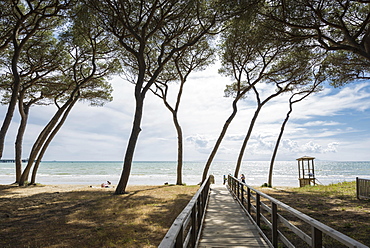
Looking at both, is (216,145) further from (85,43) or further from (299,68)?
(85,43)

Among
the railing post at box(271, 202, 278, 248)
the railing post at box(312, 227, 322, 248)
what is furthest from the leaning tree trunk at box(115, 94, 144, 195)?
the railing post at box(312, 227, 322, 248)

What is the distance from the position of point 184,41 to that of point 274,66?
229 inches

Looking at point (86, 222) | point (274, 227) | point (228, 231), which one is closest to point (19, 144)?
point (86, 222)

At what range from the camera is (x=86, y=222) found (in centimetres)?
575

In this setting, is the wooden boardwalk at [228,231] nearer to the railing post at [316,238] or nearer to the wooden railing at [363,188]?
the railing post at [316,238]

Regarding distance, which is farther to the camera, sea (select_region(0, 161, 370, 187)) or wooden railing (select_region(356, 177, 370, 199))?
sea (select_region(0, 161, 370, 187))

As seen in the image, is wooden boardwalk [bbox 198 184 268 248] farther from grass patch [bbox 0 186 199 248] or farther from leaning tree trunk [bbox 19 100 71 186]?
leaning tree trunk [bbox 19 100 71 186]

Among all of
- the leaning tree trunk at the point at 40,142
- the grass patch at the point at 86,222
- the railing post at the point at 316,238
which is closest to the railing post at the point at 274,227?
the railing post at the point at 316,238

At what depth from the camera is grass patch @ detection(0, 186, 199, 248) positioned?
14.5ft

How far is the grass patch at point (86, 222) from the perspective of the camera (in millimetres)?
4434

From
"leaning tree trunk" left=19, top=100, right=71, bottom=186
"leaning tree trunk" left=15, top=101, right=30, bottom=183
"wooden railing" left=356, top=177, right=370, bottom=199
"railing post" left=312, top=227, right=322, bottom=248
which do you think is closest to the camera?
"railing post" left=312, top=227, right=322, bottom=248

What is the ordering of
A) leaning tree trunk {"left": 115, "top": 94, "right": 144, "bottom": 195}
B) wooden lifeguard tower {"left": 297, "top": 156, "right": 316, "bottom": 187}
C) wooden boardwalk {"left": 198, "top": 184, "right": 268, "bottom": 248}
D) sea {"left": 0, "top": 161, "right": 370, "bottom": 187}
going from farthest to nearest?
sea {"left": 0, "top": 161, "right": 370, "bottom": 187}, wooden lifeguard tower {"left": 297, "top": 156, "right": 316, "bottom": 187}, leaning tree trunk {"left": 115, "top": 94, "right": 144, "bottom": 195}, wooden boardwalk {"left": 198, "top": 184, "right": 268, "bottom": 248}

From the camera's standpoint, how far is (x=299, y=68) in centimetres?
1530

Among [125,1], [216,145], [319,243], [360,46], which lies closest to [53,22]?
[125,1]
